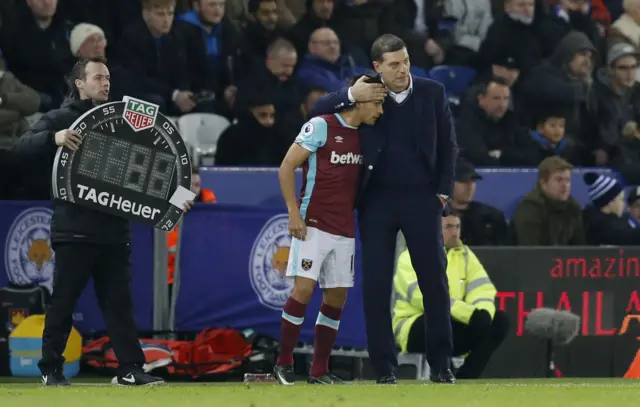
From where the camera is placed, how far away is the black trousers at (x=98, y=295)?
10.6 metres

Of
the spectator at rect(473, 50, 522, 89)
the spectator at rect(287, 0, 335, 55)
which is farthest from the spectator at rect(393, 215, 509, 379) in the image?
the spectator at rect(473, 50, 522, 89)

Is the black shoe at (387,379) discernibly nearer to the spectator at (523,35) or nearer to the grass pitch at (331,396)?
the grass pitch at (331,396)

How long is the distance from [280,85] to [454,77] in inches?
94.4

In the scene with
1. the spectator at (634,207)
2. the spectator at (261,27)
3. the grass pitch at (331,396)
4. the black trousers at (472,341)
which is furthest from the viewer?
the spectator at (261,27)

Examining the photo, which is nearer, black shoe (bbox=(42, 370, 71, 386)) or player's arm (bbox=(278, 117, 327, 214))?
player's arm (bbox=(278, 117, 327, 214))

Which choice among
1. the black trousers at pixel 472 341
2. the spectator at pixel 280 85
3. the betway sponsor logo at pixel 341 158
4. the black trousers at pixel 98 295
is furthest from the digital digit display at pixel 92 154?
Answer: the spectator at pixel 280 85

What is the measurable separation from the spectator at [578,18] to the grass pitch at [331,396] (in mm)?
9007

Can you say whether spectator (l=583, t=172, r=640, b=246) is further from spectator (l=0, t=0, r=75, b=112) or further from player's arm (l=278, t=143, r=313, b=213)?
player's arm (l=278, t=143, r=313, b=213)

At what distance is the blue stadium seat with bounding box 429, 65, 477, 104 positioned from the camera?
57.3ft

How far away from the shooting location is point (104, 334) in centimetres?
1312

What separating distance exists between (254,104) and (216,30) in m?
1.07

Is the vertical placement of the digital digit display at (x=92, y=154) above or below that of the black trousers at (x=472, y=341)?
above

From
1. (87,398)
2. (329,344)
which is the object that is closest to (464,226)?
(329,344)

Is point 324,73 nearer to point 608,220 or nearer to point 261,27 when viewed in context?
point 261,27
